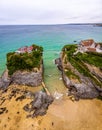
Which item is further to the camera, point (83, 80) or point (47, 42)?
point (47, 42)

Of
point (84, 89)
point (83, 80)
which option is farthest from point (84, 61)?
point (84, 89)

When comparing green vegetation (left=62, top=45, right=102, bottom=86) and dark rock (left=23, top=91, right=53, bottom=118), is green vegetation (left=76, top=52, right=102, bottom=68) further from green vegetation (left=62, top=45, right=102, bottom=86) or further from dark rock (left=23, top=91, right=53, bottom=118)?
dark rock (left=23, top=91, right=53, bottom=118)

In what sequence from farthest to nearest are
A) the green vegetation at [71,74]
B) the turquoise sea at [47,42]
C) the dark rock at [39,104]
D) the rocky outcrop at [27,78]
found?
the turquoise sea at [47,42] < the rocky outcrop at [27,78] < the green vegetation at [71,74] < the dark rock at [39,104]

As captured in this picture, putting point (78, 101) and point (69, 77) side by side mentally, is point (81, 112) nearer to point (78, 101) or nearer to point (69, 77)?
point (78, 101)

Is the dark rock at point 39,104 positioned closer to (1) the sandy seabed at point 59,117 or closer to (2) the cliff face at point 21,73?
(1) the sandy seabed at point 59,117

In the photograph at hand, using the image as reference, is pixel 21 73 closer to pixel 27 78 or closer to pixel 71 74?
pixel 27 78

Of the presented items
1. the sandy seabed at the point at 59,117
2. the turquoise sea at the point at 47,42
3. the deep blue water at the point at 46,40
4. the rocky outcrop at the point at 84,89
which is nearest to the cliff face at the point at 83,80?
the rocky outcrop at the point at 84,89
